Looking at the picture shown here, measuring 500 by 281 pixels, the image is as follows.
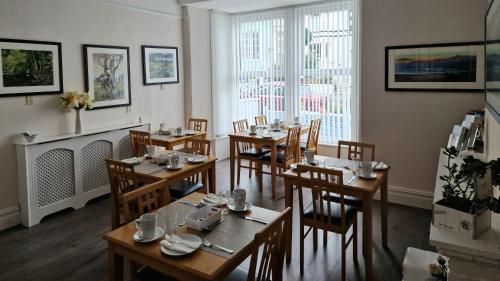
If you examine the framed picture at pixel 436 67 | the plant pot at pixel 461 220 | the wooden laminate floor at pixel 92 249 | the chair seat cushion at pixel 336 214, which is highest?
the framed picture at pixel 436 67

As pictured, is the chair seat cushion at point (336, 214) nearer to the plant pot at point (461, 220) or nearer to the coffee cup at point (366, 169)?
the coffee cup at point (366, 169)

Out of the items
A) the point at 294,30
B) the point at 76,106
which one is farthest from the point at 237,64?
the point at 76,106

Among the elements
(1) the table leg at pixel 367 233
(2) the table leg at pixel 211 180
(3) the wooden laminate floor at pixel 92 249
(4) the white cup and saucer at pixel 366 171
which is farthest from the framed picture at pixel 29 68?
(1) the table leg at pixel 367 233

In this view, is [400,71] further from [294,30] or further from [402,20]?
[294,30]

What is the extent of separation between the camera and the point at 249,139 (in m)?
4.79

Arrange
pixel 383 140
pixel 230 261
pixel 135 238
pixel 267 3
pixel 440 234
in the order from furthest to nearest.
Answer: pixel 267 3, pixel 383 140, pixel 135 238, pixel 230 261, pixel 440 234

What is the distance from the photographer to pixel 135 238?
1.91 meters

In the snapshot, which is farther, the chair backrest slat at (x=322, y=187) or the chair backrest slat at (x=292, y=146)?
the chair backrest slat at (x=292, y=146)

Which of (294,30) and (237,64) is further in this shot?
(237,64)

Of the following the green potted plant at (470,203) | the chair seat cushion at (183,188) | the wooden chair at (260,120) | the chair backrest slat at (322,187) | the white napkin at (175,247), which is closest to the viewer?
the green potted plant at (470,203)

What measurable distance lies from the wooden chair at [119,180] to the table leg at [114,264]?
3.51 feet

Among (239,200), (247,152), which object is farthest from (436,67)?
(239,200)

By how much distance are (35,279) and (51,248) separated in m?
0.54

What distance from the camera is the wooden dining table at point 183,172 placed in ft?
10.4
